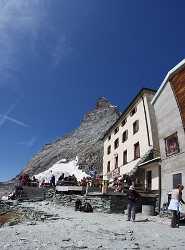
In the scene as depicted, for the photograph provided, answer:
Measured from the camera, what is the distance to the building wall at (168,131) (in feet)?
67.9

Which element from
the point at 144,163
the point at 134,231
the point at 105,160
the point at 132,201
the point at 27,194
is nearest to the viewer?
the point at 134,231

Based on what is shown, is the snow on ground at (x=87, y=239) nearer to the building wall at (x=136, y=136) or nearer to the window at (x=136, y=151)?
the building wall at (x=136, y=136)

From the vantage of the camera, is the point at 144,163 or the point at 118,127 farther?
the point at 118,127

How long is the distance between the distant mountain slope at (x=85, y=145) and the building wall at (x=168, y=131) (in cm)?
4052


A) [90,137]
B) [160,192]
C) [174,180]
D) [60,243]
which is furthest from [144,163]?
[90,137]

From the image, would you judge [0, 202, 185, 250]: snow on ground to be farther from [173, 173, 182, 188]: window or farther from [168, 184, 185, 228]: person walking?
[173, 173, 182, 188]: window

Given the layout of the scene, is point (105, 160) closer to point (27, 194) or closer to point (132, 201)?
point (27, 194)

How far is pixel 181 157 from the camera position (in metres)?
20.4

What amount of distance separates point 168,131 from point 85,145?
59127 mm

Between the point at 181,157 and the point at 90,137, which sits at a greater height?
the point at 90,137

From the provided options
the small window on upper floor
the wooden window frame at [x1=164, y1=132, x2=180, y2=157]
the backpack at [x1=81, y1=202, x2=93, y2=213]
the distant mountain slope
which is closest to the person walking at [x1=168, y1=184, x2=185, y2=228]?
the wooden window frame at [x1=164, y1=132, x2=180, y2=157]

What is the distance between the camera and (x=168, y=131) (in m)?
22.6

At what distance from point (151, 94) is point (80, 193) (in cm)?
1309

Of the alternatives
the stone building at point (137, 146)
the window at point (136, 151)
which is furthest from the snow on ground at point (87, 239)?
the window at point (136, 151)
